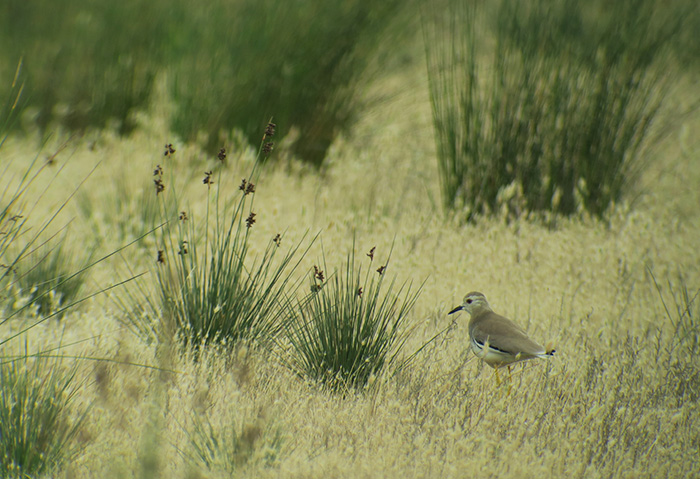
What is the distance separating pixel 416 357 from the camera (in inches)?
110

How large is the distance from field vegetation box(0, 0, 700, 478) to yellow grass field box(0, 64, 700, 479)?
0.02 meters

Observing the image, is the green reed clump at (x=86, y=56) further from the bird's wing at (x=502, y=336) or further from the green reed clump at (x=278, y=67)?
the bird's wing at (x=502, y=336)

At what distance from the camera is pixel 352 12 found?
5062 millimetres

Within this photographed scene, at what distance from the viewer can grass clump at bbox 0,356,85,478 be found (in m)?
1.92

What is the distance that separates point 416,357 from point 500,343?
395 mm

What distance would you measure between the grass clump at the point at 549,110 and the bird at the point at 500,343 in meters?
1.78

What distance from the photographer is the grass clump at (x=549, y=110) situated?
14.5 ft

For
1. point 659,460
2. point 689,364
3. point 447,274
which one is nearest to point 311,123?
point 447,274

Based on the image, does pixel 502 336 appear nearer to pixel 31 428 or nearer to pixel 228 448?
pixel 228 448

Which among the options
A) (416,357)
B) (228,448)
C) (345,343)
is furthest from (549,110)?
(228,448)

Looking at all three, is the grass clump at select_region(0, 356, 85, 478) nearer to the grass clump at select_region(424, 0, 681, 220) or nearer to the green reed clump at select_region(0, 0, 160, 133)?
the grass clump at select_region(424, 0, 681, 220)

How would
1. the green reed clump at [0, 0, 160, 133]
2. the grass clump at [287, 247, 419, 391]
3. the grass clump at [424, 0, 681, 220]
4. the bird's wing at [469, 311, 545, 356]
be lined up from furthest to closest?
the green reed clump at [0, 0, 160, 133] < the grass clump at [424, 0, 681, 220] < the grass clump at [287, 247, 419, 391] < the bird's wing at [469, 311, 545, 356]

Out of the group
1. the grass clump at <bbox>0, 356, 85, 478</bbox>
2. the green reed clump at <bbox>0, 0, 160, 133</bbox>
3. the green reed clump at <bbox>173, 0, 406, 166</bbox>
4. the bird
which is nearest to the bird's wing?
the bird

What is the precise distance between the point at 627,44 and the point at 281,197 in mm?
2253
